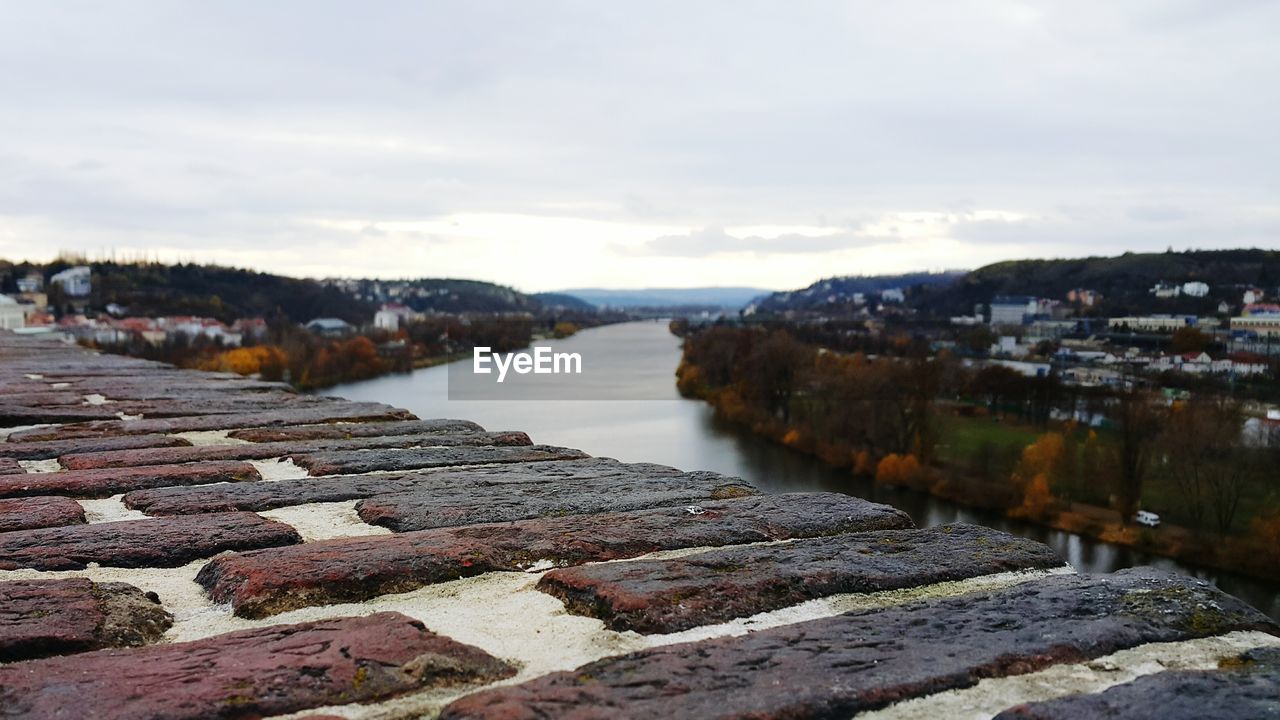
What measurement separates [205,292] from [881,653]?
90259mm

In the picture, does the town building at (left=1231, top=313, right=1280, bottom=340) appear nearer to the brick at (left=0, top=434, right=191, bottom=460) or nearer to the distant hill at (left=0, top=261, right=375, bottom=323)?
the brick at (left=0, top=434, right=191, bottom=460)

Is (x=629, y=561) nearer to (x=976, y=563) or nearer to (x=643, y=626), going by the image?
(x=643, y=626)

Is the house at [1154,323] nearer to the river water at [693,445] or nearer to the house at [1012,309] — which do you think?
the house at [1012,309]

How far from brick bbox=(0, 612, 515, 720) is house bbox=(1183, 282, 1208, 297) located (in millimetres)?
51129

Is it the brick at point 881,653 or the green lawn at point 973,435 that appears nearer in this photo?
the brick at point 881,653

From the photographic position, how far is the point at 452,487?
2174 mm

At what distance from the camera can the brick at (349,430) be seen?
9.48 feet

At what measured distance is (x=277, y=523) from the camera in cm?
179

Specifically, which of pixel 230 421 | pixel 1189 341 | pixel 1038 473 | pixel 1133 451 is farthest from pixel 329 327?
pixel 230 421

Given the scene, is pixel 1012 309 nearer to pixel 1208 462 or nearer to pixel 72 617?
pixel 1208 462

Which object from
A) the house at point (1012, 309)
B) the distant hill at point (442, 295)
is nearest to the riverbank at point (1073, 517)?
the house at point (1012, 309)

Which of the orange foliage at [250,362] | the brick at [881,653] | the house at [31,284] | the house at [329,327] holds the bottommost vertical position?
the orange foliage at [250,362]

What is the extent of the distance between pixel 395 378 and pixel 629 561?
46.3 meters

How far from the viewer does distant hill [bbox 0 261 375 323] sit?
237 feet
